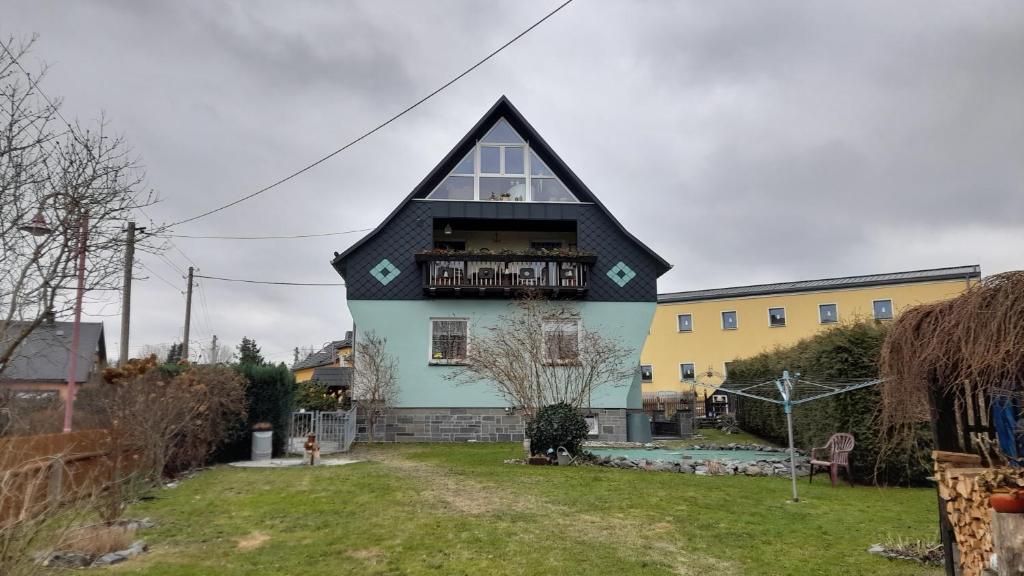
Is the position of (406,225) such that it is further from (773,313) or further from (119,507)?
(773,313)

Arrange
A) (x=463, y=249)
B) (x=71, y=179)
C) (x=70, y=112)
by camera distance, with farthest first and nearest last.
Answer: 1. (x=463, y=249)
2. (x=70, y=112)
3. (x=71, y=179)

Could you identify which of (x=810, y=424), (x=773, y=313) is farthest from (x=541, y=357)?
(x=773, y=313)

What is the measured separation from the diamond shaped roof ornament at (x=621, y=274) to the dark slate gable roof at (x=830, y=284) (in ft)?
45.1

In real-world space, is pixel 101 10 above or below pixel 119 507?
above

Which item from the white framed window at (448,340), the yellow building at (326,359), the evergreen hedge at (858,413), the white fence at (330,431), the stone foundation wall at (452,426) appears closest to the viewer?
the evergreen hedge at (858,413)

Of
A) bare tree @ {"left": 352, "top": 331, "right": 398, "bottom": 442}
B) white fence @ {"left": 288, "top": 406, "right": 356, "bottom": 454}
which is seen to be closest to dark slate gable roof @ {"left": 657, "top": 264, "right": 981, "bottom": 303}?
bare tree @ {"left": 352, "top": 331, "right": 398, "bottom": 442}

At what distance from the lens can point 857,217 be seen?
58.2ft

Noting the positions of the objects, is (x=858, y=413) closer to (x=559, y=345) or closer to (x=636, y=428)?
(x=559, y=345)

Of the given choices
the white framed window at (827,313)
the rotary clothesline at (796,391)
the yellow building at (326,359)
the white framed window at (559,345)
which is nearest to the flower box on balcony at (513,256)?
the white framed window at (559,345)

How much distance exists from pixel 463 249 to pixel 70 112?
1453 cm

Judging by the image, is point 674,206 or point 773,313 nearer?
point 674,206

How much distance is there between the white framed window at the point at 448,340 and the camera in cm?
1827

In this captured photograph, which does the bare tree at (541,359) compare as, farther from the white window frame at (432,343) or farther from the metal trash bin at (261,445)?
the metal trash bin at (261,445)

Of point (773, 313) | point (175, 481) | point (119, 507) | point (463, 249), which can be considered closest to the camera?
point (119, 507)
